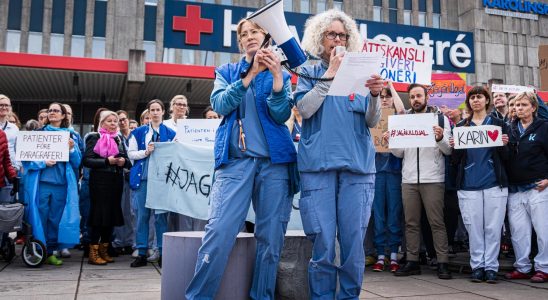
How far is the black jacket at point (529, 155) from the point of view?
523cm

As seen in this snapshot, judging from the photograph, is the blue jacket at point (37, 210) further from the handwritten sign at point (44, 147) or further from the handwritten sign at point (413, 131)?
the handwritten sign at point (413, 131)

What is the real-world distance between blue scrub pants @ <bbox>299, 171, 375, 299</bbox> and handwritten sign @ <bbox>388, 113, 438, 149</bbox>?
2.41m

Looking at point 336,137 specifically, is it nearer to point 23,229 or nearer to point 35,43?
point 23,229

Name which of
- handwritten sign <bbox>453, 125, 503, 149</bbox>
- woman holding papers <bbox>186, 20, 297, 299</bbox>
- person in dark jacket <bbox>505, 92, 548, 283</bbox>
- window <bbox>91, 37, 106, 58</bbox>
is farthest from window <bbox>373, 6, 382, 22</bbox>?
woman holding papers <bbox>186, 20, 297, 299</bbox>

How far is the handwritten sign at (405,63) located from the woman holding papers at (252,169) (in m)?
3.22

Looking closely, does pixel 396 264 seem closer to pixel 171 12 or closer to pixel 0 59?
pixel 171 12

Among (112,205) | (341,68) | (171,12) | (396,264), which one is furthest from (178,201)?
(171,12)

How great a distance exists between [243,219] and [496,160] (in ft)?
10.9

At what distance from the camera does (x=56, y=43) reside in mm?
28922

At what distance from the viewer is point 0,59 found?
16422mm

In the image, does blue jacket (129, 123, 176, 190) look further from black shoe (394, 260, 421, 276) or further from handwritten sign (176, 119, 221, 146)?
black shoe (394, 260, 421, 276)

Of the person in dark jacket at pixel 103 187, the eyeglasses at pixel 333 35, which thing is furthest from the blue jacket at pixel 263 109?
the person in dark jacket at pixel 103 187

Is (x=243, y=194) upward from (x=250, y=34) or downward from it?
downward

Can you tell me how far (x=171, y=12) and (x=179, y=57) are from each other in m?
12.2
